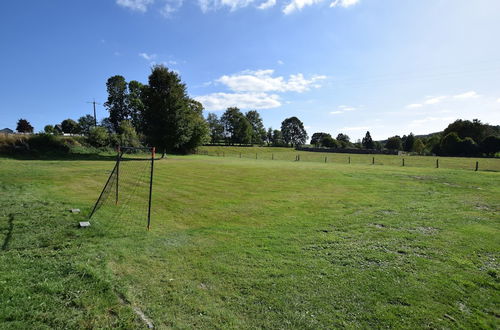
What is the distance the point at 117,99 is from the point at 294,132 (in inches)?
3289

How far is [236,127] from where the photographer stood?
97125mm

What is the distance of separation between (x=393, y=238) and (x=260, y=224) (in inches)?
143

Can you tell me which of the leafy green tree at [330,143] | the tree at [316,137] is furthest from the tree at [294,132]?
the tree at [316,137]

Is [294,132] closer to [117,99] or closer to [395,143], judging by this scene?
[395,143]

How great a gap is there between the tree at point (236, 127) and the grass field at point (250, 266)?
86.5 meters

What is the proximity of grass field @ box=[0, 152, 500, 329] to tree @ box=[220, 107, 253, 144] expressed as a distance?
86.5 metres

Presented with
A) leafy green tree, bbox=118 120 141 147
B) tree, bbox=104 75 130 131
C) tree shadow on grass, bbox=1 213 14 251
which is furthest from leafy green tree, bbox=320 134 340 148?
tree shadow on grass, bbox=1 213 14 251

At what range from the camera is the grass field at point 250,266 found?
11.7 ft

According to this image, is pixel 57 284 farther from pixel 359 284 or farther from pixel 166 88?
pixel 166 88

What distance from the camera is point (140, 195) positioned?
37.1ft

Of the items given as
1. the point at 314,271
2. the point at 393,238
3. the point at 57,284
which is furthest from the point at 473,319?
the point at 57,284

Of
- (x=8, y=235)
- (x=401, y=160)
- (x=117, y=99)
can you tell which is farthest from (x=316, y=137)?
(x=8, y=235)

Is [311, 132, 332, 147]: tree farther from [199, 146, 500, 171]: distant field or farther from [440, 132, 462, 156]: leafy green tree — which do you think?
[199, 146, 500, 171]: distant field

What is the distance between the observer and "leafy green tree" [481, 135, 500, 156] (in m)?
62.2
